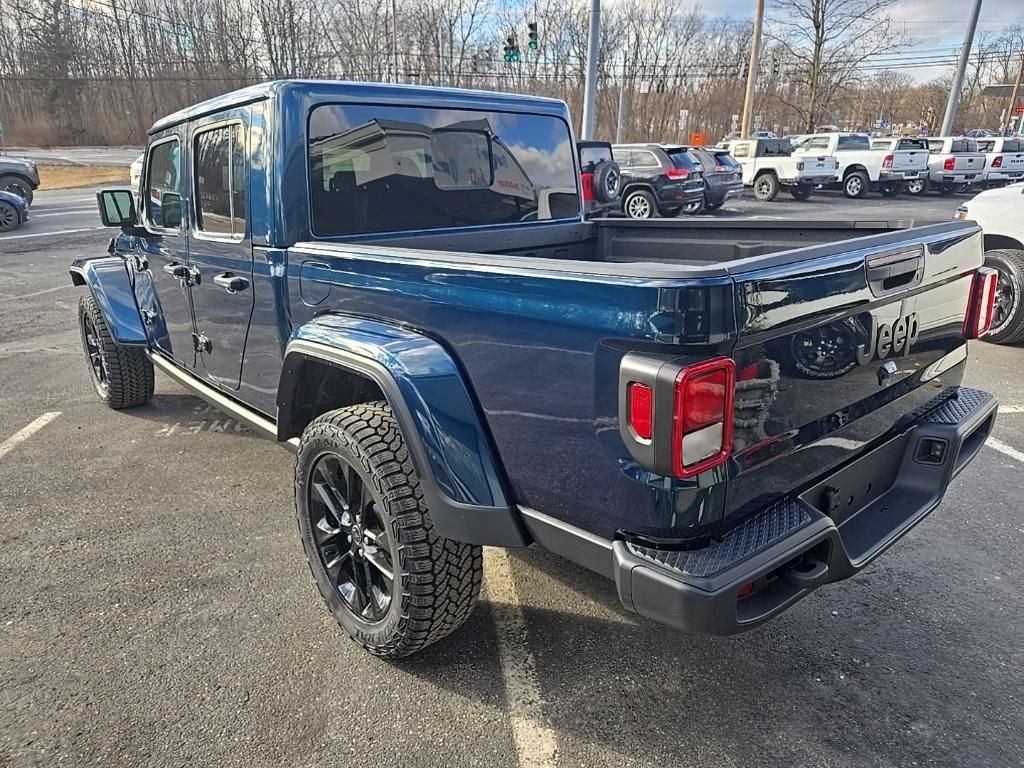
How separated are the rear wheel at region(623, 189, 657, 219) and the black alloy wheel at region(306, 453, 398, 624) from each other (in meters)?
14.5

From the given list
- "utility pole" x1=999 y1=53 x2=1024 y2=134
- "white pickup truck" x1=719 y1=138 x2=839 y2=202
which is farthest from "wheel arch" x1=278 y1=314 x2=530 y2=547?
"utility pole" x1=999 y1=53 x2=1024 y2=134

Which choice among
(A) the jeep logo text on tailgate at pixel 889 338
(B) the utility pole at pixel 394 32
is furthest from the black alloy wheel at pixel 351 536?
(B) the utility pole at pixel 394 32

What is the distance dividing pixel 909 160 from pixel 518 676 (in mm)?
23526

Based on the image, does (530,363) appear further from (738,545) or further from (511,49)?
(511,49)

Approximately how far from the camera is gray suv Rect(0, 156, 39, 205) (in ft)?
55.0

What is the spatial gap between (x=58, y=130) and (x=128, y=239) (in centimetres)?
6085

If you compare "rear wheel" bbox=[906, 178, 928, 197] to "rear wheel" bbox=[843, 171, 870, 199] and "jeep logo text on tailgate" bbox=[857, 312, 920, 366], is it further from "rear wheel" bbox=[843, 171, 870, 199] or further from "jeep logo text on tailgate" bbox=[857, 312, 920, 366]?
"jeep logo text on tailgate" bbox=[857, 312, 920, 366]

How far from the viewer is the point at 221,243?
323 centimetres

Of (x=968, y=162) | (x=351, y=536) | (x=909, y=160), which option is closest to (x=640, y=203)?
(x=909, y=160)

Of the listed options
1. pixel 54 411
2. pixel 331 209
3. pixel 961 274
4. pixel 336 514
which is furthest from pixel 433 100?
pixel 54 411

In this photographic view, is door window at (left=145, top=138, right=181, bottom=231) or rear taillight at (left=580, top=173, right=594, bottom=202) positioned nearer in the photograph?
door window at (left=145, top=138, right=181, bottom=231)

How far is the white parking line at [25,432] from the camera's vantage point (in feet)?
14.7

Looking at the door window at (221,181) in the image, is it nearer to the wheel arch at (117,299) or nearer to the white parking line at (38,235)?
the wheel arch at (117,299)

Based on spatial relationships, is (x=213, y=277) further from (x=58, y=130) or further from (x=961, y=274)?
(x=58, y=130)
